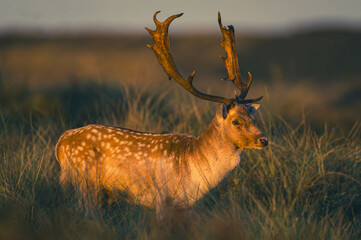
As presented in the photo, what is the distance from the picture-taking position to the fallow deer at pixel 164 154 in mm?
4812

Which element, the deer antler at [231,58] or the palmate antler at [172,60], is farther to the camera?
the deer antler at [231,58]

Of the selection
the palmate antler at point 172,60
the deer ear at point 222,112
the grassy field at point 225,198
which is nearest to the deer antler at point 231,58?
the palmate antler at point 172,60

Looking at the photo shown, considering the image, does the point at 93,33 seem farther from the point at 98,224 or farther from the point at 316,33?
the point at 98,224

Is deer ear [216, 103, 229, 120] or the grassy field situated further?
deer ear [216, 103, 229, 120]

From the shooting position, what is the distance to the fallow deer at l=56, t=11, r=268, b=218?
481 cm

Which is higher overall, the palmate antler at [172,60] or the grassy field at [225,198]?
the palmate antler at [172,60]

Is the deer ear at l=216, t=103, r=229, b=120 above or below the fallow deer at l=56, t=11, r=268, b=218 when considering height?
above

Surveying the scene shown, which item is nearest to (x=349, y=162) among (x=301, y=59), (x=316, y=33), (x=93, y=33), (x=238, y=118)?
(x=238, y=118)

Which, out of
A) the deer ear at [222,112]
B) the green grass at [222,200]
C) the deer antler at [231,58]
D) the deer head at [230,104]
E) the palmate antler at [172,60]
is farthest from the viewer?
the deer antler at [231,58]

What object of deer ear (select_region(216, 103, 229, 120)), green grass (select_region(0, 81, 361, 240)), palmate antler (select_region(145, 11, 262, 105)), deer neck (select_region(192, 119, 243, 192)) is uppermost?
palmate antler (select_region(145, 11, 262, 105))

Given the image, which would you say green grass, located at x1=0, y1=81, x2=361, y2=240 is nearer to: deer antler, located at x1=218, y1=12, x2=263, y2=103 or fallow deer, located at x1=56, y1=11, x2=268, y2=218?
fallow deer, located at x1=56, y1=11, x2=268, y2=218

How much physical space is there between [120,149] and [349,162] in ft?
9.38

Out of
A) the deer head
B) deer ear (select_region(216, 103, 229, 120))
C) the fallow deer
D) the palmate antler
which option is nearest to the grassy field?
the fallow deer

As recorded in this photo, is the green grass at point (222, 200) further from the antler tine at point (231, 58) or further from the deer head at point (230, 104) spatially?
the antler tine at point (231, 58)
